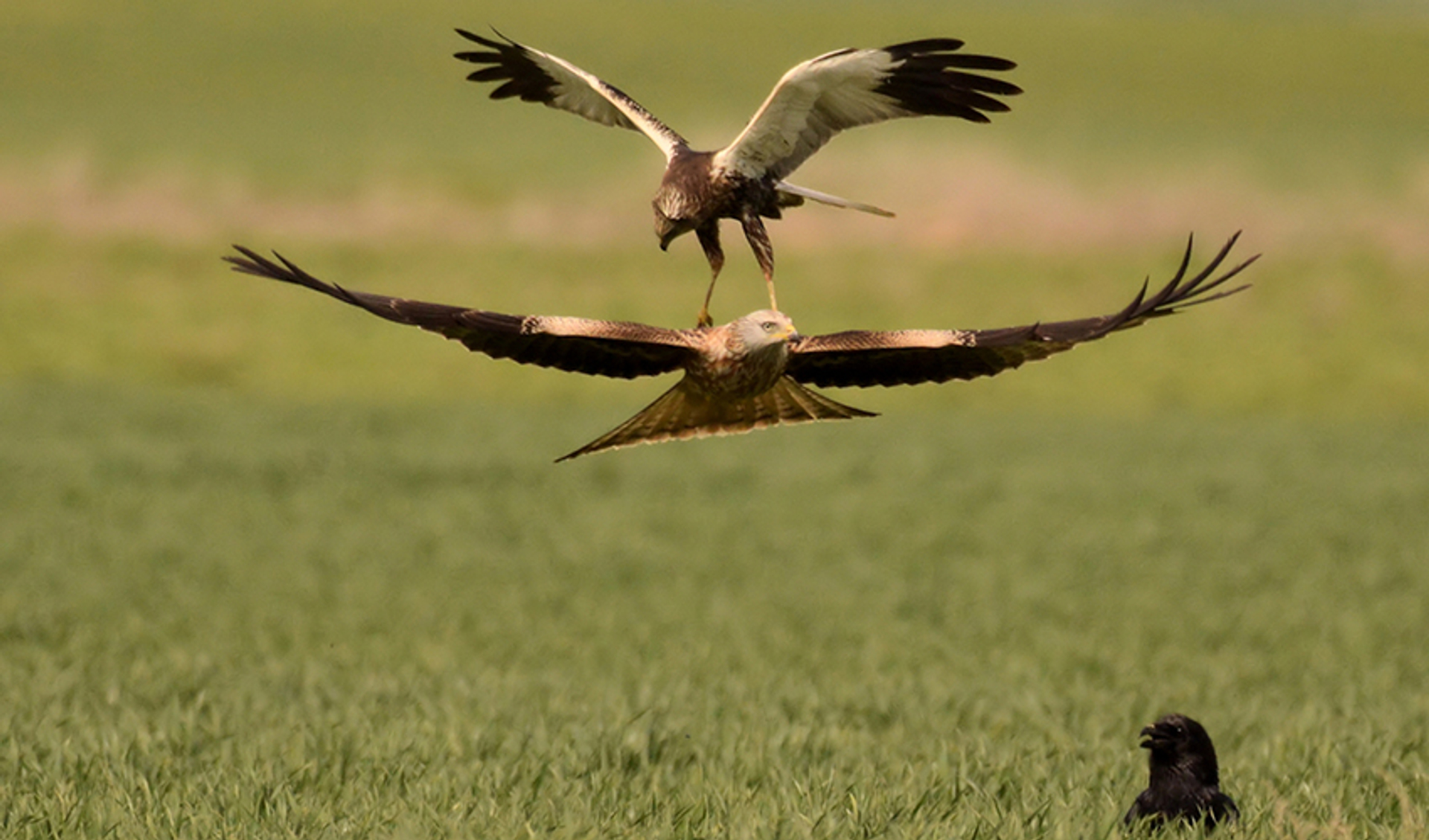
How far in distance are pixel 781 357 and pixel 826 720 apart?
9052mm

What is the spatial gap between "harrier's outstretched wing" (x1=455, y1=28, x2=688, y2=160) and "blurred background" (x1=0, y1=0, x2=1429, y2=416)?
77mm

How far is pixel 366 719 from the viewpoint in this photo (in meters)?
10.3

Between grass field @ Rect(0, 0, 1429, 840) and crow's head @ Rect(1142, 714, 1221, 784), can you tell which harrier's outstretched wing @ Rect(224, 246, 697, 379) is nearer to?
grass field @ Rect(0, 0, 1429, 840)

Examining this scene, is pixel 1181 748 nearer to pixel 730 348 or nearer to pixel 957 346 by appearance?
pixel 957 346

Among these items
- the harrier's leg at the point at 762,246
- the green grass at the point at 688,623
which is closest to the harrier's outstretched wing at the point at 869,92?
the harrier's leg at the point at 762,246

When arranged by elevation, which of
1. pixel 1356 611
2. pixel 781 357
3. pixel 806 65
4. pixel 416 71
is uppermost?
pixel 416 71

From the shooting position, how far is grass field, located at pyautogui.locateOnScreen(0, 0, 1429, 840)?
7609 mm

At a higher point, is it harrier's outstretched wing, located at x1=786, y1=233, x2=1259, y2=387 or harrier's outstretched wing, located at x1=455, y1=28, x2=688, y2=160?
harrier's outstretched wing, located at x1=455, y1=28, x2=688, y2=160

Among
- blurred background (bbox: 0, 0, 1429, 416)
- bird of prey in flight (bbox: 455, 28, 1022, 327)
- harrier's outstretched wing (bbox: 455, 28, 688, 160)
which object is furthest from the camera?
blurred background (bbox: 0, 0, 1429, 416)

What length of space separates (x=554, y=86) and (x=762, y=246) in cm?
75

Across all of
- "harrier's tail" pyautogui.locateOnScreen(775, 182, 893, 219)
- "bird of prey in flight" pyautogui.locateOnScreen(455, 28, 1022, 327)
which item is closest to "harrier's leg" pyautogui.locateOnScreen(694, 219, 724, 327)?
"bird of prey in flight" pyautogui.locateOnScreen(455, 28, 1022, 327)

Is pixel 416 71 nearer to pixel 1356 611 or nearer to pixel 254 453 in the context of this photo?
pixel 254 453

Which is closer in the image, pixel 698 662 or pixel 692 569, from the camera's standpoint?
pixel 698 662

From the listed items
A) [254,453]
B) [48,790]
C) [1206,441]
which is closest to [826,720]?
[48,790]
